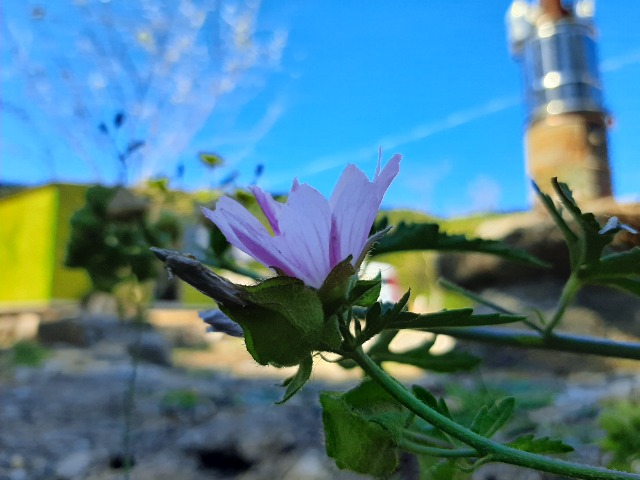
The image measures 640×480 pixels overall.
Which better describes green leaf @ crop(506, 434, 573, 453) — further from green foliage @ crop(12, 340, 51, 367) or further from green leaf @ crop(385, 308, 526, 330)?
green foliage @ crop(12, 340, 51, 367)

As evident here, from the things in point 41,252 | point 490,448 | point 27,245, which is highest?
point 27,245

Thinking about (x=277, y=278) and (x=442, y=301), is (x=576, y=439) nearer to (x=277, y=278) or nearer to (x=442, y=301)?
(x=277, y=278)

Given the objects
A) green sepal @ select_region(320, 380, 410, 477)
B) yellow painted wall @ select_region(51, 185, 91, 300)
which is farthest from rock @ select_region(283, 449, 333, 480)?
yellow painted wall @ select_region(51, 185, 91, 300)

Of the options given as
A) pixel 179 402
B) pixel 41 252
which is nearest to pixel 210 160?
pixel 179 402

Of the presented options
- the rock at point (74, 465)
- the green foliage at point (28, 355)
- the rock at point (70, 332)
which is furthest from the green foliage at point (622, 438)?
the rock at point (70, 332)

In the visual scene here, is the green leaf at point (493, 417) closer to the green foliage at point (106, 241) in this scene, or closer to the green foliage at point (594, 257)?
the green foliage at point (594, 257)

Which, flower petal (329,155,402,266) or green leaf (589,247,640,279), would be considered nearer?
flower petal (329,155,402,266)

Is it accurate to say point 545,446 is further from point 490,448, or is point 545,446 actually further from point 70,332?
point 70,332
